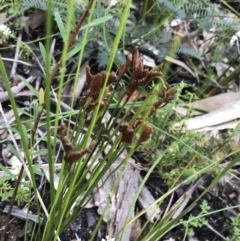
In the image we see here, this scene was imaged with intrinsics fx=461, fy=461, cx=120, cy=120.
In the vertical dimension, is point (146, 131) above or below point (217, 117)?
above

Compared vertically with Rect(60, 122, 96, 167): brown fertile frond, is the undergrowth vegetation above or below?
below

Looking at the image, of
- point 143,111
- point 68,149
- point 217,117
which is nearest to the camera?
point 68,149

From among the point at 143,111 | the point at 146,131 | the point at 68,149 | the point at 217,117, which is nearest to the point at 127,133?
the point at 146,131

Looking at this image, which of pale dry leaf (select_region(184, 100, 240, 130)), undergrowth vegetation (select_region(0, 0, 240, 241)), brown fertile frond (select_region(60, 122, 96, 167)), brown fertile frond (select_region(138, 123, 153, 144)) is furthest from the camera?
pale dry leaf (select_region(184, 100, 240, 130))

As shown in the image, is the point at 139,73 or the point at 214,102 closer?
the point at 139,73

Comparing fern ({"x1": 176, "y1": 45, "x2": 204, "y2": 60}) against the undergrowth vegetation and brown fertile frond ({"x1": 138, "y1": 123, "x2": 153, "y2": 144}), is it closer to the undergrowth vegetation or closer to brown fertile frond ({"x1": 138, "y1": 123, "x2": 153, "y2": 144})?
the undergrowth vegetation

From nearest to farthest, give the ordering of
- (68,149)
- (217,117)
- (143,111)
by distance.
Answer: (68,149), (143,111), (217,117)

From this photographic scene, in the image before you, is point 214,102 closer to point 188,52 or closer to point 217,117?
point 217,117

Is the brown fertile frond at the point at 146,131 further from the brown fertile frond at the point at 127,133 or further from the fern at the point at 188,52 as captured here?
the fern at the point at 188,52

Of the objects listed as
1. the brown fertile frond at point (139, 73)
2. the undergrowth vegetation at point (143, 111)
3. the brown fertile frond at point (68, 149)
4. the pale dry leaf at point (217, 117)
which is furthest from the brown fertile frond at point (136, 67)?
the pale dry leaf at point (217, 117)

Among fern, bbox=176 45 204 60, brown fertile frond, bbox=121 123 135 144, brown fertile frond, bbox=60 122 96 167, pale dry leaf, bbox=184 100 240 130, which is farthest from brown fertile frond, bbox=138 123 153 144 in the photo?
fern, bbox=176 45 204 60

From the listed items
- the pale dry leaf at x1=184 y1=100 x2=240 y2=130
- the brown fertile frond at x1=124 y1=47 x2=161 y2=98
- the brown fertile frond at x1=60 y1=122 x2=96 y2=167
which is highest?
the brown fertile frond at x1=124 y1=47 x2=161 y2=98

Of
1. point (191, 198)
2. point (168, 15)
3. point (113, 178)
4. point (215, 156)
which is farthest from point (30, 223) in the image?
point (168, 15)

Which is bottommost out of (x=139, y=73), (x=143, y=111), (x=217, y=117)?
(x=217, y=117)
